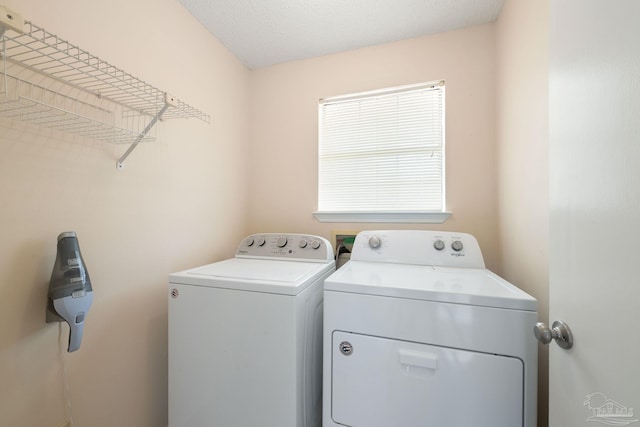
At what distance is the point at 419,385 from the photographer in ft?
2.96

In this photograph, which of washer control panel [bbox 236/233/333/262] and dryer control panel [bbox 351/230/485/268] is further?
washer control panel [bbox 236/233/333/262]

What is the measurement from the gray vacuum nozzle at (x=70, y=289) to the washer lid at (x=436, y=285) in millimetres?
883

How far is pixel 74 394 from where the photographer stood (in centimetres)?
99

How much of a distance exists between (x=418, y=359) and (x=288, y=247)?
3.15 feet

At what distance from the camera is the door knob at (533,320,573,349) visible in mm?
600

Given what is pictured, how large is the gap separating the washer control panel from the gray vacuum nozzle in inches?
33.4

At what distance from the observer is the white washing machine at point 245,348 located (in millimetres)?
1019

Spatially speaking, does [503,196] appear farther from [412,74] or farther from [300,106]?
[300,106]

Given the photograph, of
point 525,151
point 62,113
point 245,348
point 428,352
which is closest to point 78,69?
point 62,113

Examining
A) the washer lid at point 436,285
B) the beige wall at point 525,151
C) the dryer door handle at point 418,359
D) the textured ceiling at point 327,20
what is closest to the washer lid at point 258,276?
the washer lid at point 436,285

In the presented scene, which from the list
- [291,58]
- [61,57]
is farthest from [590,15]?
[291,58]

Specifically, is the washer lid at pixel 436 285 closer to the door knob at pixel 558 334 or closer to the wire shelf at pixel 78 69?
the door knob at pixel 558 334

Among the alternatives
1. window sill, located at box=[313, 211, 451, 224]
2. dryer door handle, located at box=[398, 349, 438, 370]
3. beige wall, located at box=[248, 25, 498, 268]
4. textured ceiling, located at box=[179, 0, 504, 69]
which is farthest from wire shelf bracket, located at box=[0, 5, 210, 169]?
dryer door handle, located at box=[398, 349, 438, 370]

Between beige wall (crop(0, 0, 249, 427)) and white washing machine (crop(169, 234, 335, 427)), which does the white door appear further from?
beige wall (crop(0, 0, 249, 427))
